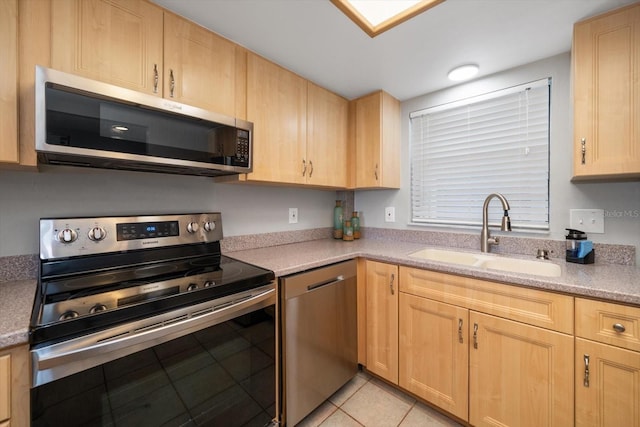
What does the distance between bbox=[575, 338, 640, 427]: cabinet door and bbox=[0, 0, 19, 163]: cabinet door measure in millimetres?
2190

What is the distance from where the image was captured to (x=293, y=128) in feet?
5.68

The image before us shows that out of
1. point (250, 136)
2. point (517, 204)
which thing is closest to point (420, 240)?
point (517, 204)

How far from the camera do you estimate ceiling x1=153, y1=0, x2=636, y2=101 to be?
1179 mm

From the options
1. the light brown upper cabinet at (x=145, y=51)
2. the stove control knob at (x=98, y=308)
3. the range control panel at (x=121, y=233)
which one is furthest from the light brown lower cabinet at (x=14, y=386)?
the light brown upper cabinet at (x=145, y=51)

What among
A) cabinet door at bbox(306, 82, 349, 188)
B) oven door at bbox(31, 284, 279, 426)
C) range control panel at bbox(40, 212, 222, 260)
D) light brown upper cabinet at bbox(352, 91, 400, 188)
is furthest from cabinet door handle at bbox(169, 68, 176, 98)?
light brown upper cabinet at bbox(352, 91, 400, 188)

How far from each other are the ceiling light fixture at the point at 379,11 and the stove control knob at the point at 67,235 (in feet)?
4.95

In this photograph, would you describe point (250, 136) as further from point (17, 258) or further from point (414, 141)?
point (414, 141)

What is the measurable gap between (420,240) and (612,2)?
1.56m

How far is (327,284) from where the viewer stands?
151cm

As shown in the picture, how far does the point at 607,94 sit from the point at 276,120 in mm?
1642

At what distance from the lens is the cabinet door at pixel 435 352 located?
1356 mm

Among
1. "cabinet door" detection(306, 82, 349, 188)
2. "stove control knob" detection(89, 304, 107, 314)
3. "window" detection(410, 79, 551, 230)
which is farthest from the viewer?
"cabinet door" detection(306, 82, 349, 188)

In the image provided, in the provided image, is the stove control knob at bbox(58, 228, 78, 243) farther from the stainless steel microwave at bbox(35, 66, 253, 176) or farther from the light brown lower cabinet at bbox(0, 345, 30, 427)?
the light brown lower cabinet at bbox(0, 345, 30, 427)

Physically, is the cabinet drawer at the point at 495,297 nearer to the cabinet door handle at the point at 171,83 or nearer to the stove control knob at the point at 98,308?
the stove control knob at the point at 98,308
